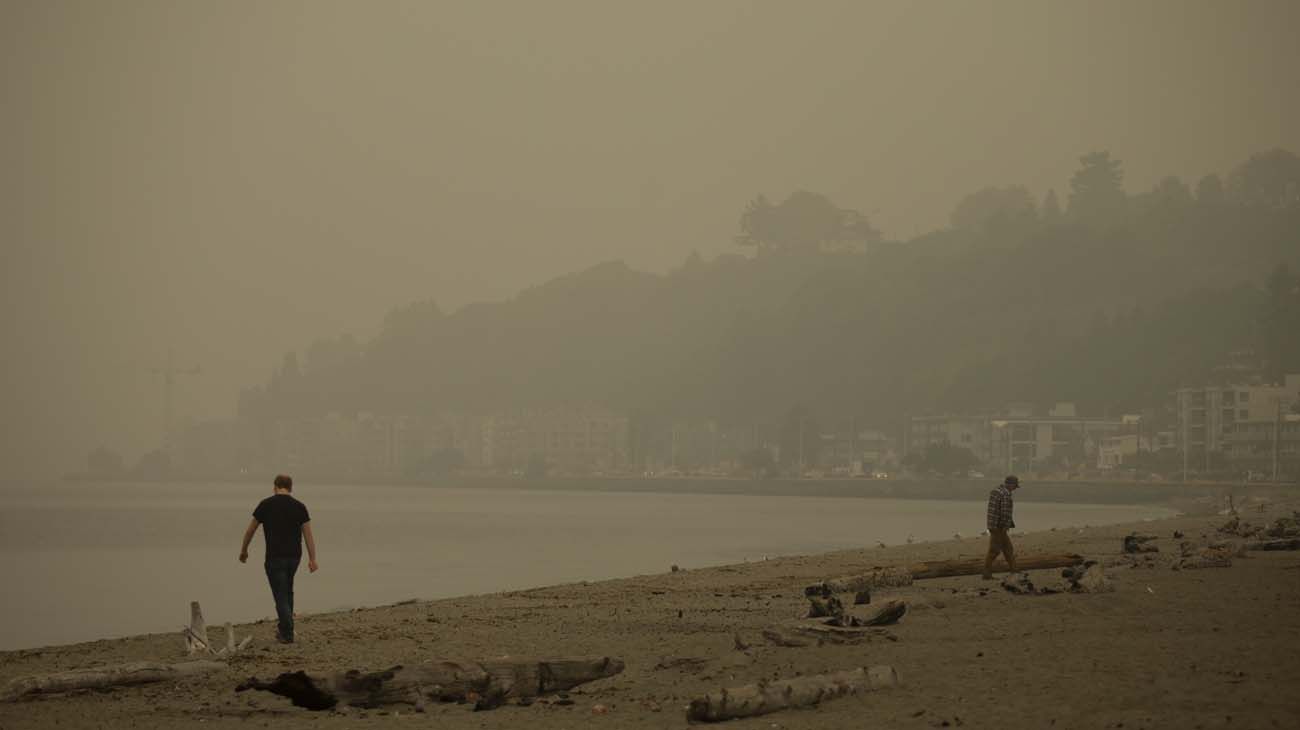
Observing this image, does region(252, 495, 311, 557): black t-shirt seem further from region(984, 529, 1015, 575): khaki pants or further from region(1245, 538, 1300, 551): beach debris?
region(1245, 538, 1300, 551): beach debris

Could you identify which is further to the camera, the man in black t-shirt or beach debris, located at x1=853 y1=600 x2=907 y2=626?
the man in black t-shirt

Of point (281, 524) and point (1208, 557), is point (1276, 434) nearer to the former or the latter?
point (1208, 557)

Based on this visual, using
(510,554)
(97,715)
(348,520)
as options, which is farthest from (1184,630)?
(348,520)

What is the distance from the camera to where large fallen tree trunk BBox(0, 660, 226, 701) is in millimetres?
15781

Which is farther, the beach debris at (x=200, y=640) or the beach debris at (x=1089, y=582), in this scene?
the beach debris at (x=1089, y=582)

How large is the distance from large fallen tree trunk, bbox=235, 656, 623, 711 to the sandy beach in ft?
0.49

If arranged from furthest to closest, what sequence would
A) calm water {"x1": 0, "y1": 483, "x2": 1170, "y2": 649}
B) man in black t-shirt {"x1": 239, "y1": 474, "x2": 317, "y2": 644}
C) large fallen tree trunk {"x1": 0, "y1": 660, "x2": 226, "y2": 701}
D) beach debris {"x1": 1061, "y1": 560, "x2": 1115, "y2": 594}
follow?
1. calm water {"x1": 0, "y1": 483, "x2": 1170, "y2": 649}
2. beach debris {"x1": 1061, "y1": 560, "x2": 1115, "y2": 594}
3. man in black t-shirt {"x1": 239, "y1": 474, "x2": 317, "y2": 644}
4. large fallen tree trunk {"x1": 0, "y1": 660, "x2": 226, "y2": 701}

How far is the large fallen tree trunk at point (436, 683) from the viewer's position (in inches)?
561

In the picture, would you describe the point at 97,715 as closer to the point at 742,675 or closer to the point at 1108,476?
the point at 742,675

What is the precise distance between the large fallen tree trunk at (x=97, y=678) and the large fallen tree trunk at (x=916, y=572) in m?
9.09

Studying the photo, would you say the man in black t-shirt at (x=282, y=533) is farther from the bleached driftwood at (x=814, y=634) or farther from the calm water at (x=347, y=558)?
the calm water at (x=347, y=558)

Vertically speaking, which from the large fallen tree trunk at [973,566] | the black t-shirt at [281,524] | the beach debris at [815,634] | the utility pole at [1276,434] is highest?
the utility pole at [1276,434]

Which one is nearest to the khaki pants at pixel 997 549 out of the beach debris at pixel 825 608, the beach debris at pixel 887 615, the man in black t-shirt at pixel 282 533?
the beach debris at pixel 887 615

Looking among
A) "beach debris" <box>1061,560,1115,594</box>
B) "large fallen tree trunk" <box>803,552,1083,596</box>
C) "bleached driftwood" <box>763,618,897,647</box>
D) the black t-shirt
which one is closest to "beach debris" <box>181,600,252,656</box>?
the black t-shirt
